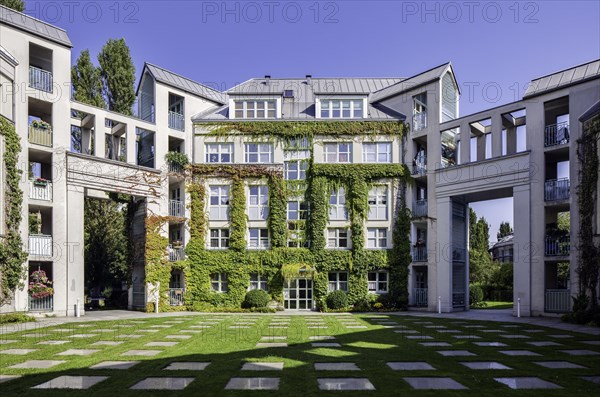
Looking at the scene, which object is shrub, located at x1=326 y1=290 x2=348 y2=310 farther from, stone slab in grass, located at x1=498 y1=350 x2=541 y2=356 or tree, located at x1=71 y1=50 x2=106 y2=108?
tree, located at x1=71 y1=50 x2=106 y2=108

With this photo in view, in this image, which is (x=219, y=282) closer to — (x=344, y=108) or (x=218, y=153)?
(x=218, y=153)

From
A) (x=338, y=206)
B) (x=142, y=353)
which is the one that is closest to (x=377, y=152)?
(x=338, y=206)

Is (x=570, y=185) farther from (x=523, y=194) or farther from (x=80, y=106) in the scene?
(x=80, y=106)

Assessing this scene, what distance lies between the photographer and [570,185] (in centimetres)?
2514

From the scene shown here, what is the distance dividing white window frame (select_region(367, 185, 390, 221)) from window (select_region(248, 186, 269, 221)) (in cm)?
695

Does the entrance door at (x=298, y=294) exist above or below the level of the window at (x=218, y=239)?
below

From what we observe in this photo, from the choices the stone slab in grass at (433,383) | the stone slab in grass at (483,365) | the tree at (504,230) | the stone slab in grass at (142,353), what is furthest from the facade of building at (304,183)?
the tree at (504,230)

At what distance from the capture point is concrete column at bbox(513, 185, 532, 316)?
86.7 ft

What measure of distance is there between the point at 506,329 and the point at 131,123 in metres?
23.6

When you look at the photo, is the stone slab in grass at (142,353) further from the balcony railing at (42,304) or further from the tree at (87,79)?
the tree at (87,79)

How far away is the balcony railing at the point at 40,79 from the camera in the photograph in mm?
25500

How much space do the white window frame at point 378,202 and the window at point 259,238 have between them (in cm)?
708

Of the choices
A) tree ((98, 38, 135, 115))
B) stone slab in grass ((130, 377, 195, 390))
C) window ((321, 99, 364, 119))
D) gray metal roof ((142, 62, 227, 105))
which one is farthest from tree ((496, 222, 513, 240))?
stone slab in grass ((130, 377, 195, 390))

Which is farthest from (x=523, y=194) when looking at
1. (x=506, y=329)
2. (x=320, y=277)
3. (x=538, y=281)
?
(x=320, y=277)
